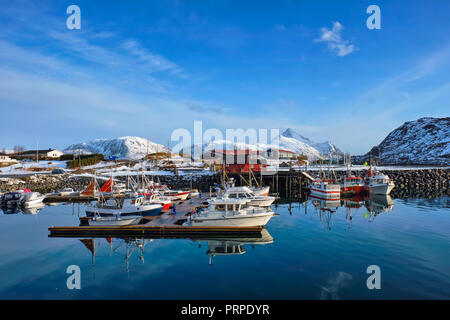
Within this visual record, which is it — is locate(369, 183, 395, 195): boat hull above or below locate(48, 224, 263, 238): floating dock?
above

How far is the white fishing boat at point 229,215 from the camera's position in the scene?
24297mm

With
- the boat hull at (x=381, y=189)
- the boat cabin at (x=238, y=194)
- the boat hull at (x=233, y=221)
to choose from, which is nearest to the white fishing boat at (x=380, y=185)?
the boat hull at (x=381, y=189)

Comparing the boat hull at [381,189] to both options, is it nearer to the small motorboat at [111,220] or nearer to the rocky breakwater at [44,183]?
the small motorboat at [111,220]

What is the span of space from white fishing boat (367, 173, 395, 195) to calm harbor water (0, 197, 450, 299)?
24.3 meters

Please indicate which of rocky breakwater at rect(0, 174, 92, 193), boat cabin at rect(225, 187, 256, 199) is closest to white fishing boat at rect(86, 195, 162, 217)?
boat cabin at rect(225, 187, 256, 199)

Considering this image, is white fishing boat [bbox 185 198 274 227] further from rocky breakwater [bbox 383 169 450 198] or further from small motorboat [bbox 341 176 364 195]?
rocky breakwater [bbox 383 169 450 198]

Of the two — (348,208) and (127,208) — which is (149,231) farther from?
(348,208)

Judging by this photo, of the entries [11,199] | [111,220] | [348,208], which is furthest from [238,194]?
[11,199]

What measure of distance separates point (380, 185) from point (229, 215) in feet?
140

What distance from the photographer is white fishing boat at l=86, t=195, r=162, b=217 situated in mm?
27594

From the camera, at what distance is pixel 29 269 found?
17.2 meters
